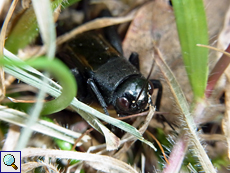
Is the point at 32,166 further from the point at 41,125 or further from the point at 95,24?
the point at 95,24

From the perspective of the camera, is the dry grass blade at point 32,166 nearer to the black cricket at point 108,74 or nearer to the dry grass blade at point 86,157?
the dry grass blade at point 86,157

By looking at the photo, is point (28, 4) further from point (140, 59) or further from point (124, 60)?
point (140, 59)

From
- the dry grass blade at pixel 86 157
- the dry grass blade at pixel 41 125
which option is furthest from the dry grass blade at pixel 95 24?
the dry grass blade at pixel 86 157

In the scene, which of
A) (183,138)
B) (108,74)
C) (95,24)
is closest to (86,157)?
(183,138)

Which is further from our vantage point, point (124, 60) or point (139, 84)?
point (124, 60)

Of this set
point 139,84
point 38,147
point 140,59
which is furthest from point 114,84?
point 38,147
